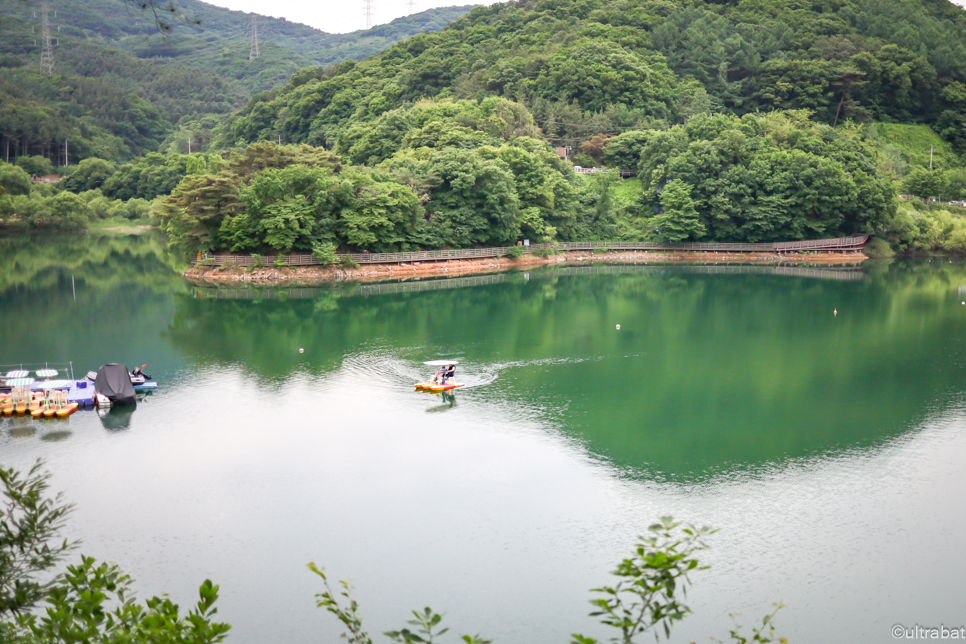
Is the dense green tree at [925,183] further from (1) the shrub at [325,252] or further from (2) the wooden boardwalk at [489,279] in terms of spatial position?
(1) the shrub at [325,252]

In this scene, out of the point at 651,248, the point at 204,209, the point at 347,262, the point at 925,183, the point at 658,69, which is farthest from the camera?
the point at 658,69

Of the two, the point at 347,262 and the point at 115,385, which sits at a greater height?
the point at 347,262

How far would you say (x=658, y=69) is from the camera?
93000 mm

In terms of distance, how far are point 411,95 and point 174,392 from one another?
76388mm

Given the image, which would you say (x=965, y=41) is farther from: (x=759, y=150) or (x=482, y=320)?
(x=482, y=320)

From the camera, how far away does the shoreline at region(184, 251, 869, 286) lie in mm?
48594

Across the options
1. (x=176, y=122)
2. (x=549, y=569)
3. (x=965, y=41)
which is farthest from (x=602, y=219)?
(x=176, y=122)

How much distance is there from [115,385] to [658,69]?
8231cm

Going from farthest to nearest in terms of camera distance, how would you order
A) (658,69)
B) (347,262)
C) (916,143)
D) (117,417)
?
1. (658,69)
2. (916,143)
3. (347,262)
4. (117,417)

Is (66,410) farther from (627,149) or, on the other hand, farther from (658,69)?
(658,69)

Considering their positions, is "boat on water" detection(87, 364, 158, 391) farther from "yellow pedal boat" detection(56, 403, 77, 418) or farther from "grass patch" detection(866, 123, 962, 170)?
"grass patch" detection(866, 123, 962, 170)

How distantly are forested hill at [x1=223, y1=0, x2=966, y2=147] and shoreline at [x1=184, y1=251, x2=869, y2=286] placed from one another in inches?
975

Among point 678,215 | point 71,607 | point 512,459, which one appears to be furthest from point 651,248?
point 71,607

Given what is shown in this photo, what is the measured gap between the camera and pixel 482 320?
38062mm
